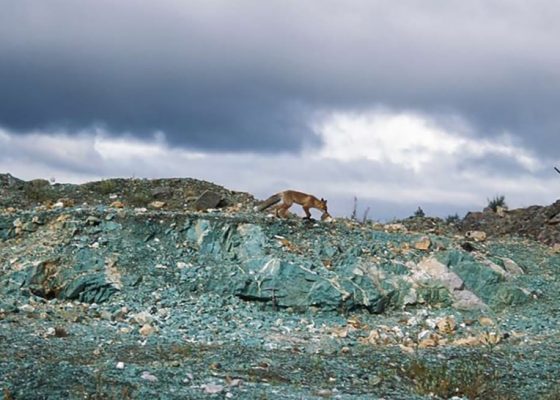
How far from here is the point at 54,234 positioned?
1543 centimetres

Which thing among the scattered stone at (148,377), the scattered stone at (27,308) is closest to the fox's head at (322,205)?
the scattered stone at (27,308)

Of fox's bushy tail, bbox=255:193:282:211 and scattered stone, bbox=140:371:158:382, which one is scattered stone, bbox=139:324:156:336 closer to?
scattered stone, bbox=140:371:158:382

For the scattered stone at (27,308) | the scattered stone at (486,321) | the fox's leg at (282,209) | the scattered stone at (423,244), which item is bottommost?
the scattered stone at (27,308)

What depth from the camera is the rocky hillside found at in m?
9.38

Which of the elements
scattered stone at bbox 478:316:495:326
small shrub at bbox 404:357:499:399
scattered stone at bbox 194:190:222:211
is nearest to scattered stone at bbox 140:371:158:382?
small shrub at bbox 404:357:499:399

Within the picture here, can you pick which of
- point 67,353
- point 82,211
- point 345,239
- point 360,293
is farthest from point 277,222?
point 67,353

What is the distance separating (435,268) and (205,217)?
409cm

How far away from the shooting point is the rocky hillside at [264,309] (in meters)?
9.38

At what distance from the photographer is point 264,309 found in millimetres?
14047

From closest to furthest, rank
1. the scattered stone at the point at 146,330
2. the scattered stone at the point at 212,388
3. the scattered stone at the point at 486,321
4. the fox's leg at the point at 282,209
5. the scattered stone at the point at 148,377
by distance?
the scattered stone at the point at 212,388 → the scattered stone at the point at 148,377 → the scattered stone at the point at 146,330 → the scattered stone at the point at 486,321 → the fox's leg at the point at 282,209

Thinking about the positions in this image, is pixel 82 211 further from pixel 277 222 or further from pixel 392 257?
pixel 392 257

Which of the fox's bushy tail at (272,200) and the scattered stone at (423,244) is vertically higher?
the fox's bushy tail at (272,200)

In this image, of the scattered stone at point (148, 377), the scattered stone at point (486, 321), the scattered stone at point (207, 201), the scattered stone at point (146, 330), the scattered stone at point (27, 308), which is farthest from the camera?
the scattered stone at point (207, 201)

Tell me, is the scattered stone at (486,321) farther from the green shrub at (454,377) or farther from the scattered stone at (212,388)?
the scattered stone at (212,388)
